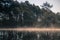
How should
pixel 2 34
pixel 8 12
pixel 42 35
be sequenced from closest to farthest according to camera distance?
pixel 2 34
pixel 42 35
pixel 8 12

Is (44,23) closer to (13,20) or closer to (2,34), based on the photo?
(13,20)

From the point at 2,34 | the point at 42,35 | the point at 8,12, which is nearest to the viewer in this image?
the point at 2,34

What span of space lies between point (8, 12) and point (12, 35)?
1.92ft

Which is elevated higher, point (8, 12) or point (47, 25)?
point (8, 12)

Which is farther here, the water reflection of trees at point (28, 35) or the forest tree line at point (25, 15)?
the forest tree line at point (25, 15)

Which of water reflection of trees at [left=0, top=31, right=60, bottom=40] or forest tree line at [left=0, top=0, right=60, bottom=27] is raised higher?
forest tree line at [left=0, top=0, right=60, bottom=27]

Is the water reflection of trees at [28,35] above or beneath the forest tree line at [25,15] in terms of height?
beneath

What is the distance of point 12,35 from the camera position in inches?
109

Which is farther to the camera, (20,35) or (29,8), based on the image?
(29,8)

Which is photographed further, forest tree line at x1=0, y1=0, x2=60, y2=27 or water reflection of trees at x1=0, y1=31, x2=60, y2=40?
forest tree line at x1=0, y1=0, x2=60, y2=27

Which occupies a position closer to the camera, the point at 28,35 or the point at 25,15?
the point at 28,35

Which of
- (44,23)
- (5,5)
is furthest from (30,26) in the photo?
(5,5)

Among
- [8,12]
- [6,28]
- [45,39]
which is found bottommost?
[45,39]

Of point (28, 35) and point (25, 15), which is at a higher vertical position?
point (25, 15)
